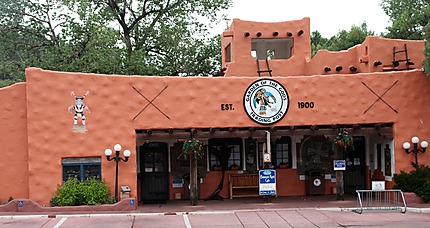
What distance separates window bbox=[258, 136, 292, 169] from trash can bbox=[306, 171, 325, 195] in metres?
0.92

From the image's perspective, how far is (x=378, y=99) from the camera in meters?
18.0

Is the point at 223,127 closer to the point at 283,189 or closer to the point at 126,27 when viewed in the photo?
the point at 283,189

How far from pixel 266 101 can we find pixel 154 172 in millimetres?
5021

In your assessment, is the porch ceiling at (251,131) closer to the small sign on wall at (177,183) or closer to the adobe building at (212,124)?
the adobe building at (212,124)

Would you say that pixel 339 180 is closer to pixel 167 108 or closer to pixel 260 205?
pixel 260 205

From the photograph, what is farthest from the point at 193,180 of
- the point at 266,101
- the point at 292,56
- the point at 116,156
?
the point at 292,56

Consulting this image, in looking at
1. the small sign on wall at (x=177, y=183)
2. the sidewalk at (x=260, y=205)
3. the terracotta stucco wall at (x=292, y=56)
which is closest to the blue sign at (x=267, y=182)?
the sidewalk at (x=260, y=205)

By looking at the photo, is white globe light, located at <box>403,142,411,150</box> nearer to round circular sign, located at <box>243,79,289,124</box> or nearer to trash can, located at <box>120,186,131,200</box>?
round circular sign, located at <box>243,79,289,124</box>

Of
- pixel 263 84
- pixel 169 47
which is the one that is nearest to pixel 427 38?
pixel 263 84

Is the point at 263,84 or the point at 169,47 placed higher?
the point at 169,47

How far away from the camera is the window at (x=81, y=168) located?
55.1 feet

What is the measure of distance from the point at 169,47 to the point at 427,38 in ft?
54.5

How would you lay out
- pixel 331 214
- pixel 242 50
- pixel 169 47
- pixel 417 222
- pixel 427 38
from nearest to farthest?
pixel 417 222 < pixel 331 214 < pixel 427 38 < pixel 242 50 < pixel 169 47

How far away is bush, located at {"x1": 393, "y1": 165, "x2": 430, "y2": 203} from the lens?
1703cm
